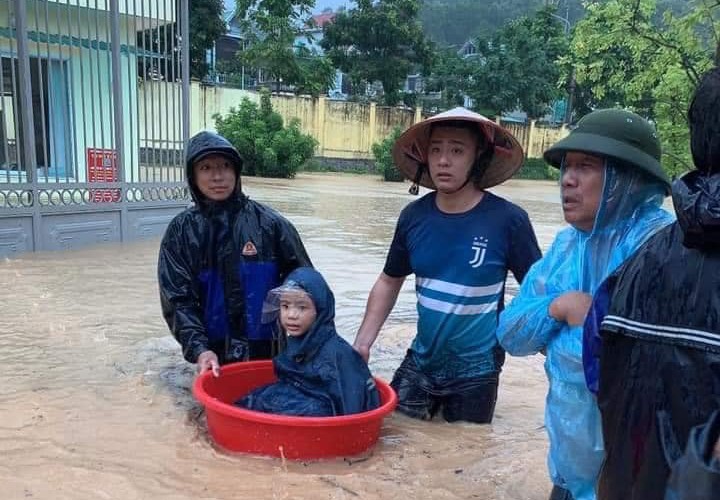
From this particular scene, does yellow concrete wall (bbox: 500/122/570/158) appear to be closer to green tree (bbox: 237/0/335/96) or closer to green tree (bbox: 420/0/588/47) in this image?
green tree (bbox: 237/0/335/96)

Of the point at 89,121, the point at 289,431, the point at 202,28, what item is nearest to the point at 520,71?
the point at 202,28

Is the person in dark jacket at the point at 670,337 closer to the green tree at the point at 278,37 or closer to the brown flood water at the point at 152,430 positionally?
the brown flood water at the point at 152,430

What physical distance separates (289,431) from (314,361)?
1.16 ft

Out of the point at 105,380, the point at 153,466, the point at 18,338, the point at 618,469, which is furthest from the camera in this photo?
the point at 18,338

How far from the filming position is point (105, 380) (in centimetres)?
421

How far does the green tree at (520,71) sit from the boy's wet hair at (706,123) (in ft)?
113

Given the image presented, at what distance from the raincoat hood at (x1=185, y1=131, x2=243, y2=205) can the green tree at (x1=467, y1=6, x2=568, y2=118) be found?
32.3 meters

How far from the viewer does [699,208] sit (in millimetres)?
1210

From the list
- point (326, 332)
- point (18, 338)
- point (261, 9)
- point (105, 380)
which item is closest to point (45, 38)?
point (18, 338)

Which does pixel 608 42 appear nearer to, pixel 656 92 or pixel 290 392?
pixel 656 92

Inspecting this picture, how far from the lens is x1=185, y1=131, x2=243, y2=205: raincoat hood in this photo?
3496 millimetres

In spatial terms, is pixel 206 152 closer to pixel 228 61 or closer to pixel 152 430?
pixel 152 430

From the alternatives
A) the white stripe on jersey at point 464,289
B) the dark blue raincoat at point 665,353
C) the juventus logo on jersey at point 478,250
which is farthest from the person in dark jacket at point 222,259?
the dark blue raincoat at point 665,353

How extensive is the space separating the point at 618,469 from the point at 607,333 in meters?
0.29
